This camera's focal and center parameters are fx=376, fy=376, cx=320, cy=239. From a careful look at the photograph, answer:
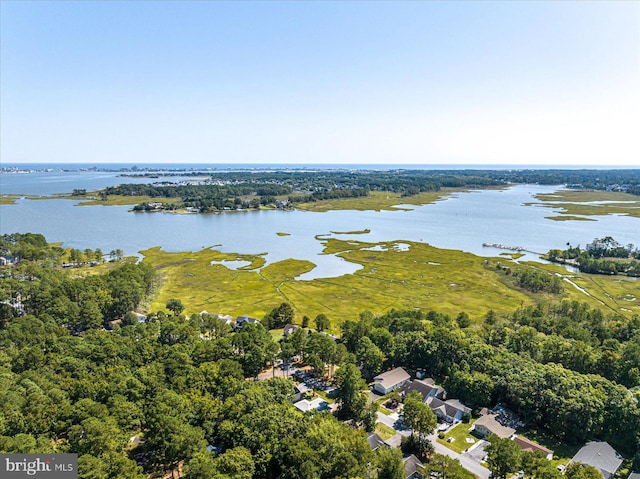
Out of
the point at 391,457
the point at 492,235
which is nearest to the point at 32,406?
the point at 391,457

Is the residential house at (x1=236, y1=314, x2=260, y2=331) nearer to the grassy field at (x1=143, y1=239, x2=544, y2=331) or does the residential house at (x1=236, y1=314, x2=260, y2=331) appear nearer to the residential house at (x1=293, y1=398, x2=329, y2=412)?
the grassy field at (x1=143, y1=239, x2=544, y2=331)

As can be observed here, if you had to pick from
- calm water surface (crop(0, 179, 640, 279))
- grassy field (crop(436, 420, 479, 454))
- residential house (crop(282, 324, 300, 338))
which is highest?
calm water surface (crop(0, 179, 640, 279))

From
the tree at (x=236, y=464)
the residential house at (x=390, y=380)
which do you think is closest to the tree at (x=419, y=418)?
the residential house at (x=390, y=380)

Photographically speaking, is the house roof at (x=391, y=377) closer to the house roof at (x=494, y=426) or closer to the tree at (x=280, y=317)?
the house roof at (x=494, y=426)

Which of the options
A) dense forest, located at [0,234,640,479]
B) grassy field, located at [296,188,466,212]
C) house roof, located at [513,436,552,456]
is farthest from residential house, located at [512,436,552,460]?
grassy field, located at [296,188,466,212]

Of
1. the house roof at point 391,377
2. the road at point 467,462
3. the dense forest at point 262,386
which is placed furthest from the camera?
the house roof at point 391,377

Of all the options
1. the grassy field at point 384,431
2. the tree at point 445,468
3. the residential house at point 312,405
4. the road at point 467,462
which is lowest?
the road at point 467,462
